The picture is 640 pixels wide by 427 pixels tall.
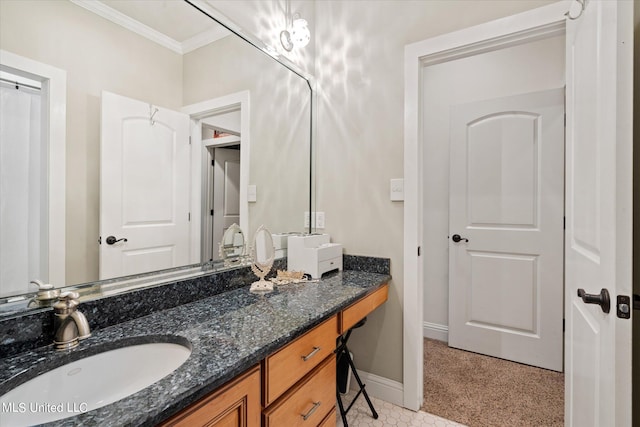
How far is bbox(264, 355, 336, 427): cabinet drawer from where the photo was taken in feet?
3.22

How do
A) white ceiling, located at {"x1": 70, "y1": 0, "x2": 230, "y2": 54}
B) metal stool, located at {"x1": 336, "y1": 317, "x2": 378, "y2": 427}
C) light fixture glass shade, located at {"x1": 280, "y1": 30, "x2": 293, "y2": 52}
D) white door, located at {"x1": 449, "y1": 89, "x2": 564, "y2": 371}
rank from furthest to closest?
white door, located at {"x1": 449, "y1": 89, "x2": 564, "y2": 371}, light fixture glass shade, located at {"x1": 280, "y1": 30, "x2": 293, "y2": 52}, metal stool, located at {"x1": 336, "y1": 317, "x2": 378, "y2": 427}, white ceiling, located at {"x1": 70, "y1": 0, "x2": 230, "y2": 54}

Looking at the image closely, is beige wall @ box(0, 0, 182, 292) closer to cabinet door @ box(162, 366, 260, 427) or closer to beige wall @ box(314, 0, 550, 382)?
cabinet door @ box(162, 366, 260, 427)

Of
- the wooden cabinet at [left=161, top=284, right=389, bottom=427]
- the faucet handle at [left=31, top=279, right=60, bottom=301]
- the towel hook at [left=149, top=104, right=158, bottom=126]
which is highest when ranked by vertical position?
the towel hook at [left=149, top=104, right=158, bottom=126]

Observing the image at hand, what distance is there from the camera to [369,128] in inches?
76.2

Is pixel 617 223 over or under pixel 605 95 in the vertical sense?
under

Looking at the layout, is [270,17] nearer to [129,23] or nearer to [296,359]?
[129,23]

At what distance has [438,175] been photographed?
8.95 feet

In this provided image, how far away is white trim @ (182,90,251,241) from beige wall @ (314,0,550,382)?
599 millimetres

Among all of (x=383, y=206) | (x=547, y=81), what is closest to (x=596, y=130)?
(x=383, y=206)

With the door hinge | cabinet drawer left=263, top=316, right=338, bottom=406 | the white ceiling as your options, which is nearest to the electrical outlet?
cabinet drawer left=263, top=316, right=338, bottom=406

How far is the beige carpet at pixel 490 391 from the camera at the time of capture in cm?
176

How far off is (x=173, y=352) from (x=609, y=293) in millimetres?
1230

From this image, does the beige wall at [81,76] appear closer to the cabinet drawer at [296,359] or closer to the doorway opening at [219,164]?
the doorway opening at [219,164]

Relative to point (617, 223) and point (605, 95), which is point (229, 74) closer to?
point (605, 95)
